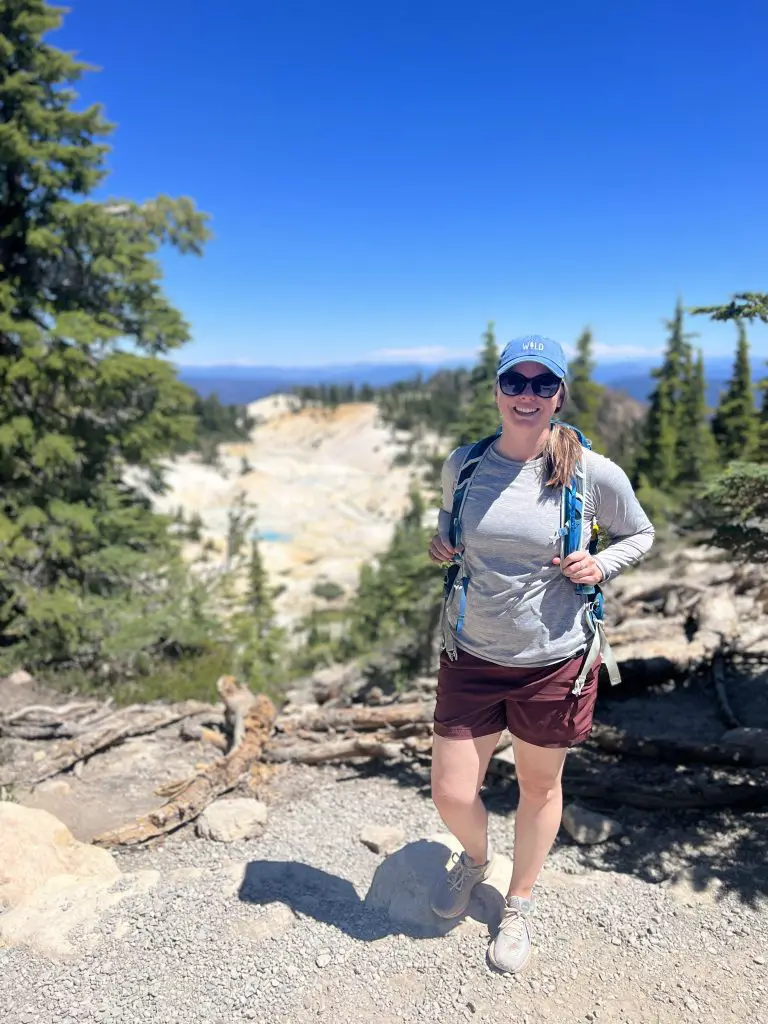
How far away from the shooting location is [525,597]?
2795 millimetres

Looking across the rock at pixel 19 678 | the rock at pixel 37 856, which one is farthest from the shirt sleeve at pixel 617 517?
Answer: the rock at pixel 19 678

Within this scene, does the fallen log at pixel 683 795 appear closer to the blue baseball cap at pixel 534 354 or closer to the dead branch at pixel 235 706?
the dead branch at pixel 235 706

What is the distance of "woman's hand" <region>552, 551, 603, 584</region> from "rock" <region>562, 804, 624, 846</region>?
2404mm

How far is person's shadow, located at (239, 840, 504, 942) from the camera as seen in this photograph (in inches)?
134

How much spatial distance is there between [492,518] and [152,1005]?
2.76m

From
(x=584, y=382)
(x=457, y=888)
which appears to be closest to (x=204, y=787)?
(x=457, y=888)

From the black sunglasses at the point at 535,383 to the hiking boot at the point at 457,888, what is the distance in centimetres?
239

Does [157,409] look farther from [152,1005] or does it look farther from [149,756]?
[152,1005]

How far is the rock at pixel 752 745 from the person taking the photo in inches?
178

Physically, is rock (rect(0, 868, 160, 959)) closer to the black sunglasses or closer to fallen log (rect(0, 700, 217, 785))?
fallen log (rect(0, 700, 217, 785))

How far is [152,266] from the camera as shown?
9.61 m

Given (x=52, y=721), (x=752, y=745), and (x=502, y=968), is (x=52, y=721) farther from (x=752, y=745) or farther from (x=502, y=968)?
(x=752, y=745)

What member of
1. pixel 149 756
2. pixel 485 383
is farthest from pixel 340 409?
pixel 149 756

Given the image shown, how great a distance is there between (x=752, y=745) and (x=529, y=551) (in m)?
3.08
